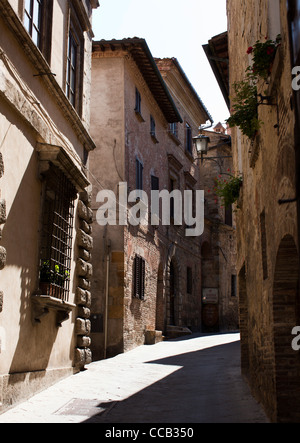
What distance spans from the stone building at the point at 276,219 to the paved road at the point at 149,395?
548mm

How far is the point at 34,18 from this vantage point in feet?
26.6

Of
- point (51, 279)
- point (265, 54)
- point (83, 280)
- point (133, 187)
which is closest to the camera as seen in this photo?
point (265, 54)

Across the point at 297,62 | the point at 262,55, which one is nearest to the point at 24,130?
the point at 262,55

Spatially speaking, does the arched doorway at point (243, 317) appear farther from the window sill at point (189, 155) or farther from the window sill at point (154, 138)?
the window sill at point (189, 155)

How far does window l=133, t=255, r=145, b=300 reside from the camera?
50.5 feet

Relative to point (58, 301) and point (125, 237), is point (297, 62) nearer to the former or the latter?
point (58, 301)

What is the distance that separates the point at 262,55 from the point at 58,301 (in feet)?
15.2

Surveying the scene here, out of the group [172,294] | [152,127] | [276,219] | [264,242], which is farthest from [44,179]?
[172,294]

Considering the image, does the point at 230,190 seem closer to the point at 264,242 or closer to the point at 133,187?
the point at 264,242

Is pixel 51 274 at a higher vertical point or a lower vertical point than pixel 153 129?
lower

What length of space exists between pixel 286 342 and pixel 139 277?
33.7ft

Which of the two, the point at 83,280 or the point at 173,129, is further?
the point at 173,129

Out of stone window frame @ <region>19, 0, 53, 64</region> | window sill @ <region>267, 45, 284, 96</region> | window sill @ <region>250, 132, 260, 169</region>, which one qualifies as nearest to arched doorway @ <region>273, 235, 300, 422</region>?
window sill @ <region>267, 45, 284, 96</region>

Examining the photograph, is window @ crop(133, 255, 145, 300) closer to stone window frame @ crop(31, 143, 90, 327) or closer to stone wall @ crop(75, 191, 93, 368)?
stone wall @ crop(75, 191, 93, 368)
